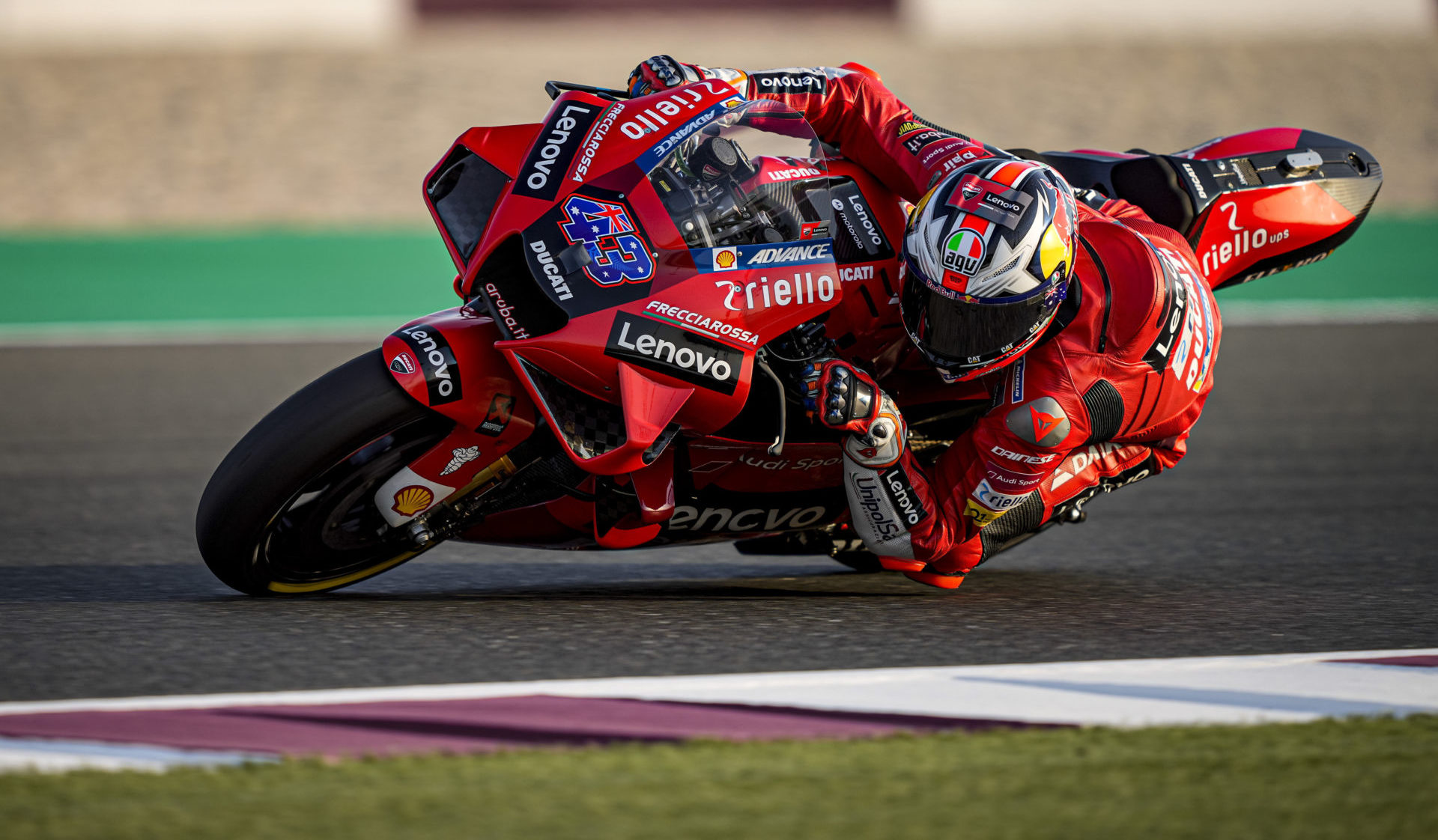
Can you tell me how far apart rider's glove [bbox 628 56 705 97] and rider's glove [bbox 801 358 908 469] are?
0.82 m

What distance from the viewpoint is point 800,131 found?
163 inches

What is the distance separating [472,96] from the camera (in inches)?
826

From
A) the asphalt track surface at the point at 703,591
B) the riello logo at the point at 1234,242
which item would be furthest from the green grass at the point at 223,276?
the riello logo at the point at 1234,242

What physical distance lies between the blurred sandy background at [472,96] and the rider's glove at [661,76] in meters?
12.0

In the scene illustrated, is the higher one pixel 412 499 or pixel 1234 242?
pixel 1234 242

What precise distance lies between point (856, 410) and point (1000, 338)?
0.41m

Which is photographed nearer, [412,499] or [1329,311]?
[412,499]

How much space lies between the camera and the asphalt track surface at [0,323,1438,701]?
149 inches

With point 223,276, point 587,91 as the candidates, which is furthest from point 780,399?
point 223,276

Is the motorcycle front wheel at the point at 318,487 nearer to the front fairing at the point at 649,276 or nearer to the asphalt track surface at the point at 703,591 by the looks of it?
the asphalt track surface at the point at 703,591

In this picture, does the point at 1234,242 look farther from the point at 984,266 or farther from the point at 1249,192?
the point at 984,266

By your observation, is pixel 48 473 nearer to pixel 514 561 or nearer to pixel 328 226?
pixel 514 561

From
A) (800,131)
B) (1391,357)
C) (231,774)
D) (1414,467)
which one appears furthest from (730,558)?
(1391,357)

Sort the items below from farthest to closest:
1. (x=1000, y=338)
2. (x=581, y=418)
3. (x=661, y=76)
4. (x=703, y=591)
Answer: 1. (x=703, y=591)
2. (x=661, y=76)
3. (x=1000, y=338)
4. (x=581, y=418)
